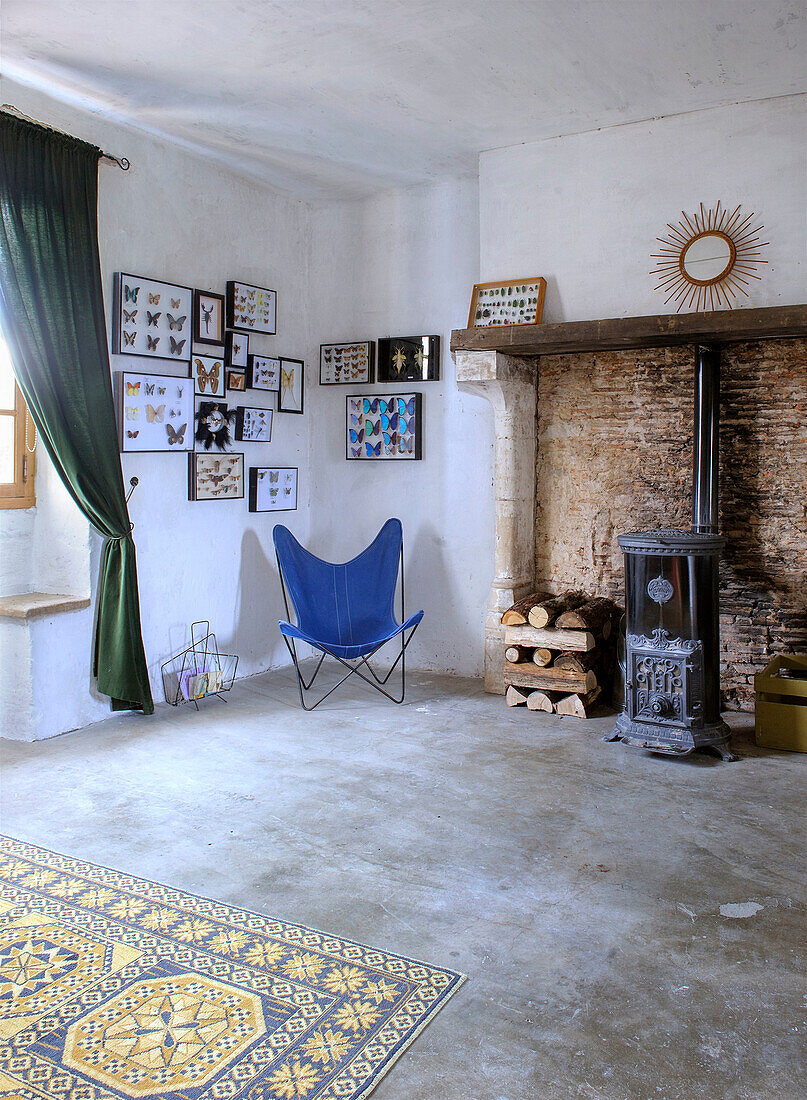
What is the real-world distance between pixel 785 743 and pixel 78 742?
3.37m

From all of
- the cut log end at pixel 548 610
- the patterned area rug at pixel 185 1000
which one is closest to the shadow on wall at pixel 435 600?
the cut log end at pixel 548 610

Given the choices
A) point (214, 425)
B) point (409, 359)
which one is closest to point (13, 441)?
point (214, 425)

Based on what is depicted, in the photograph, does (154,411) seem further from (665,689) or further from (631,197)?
(665,689)

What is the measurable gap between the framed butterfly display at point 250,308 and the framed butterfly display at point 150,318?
339 mm

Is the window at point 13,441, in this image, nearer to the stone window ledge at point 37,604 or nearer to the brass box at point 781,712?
the stone window ledge at point 37,604

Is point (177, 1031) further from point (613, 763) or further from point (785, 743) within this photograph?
point (785, 743)

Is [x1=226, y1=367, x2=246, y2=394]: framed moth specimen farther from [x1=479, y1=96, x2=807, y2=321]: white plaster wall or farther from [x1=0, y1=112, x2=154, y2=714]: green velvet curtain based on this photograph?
[x1=479, y1=96, x2=807, y2=321]: white plaster wall

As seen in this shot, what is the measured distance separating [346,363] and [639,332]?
7.28 feet

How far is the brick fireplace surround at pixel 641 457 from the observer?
455 cm

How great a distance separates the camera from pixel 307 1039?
6.63ft

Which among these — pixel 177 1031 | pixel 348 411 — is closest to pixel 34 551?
pixel 348 411

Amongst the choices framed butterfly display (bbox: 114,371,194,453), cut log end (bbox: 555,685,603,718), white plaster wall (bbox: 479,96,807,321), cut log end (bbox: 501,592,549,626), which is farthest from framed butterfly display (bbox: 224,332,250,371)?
cut log end (bbox: 555,685,603,718)

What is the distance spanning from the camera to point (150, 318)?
4.62 metres

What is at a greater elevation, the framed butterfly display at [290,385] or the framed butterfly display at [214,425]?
the framed butterfly display at [290,385]
